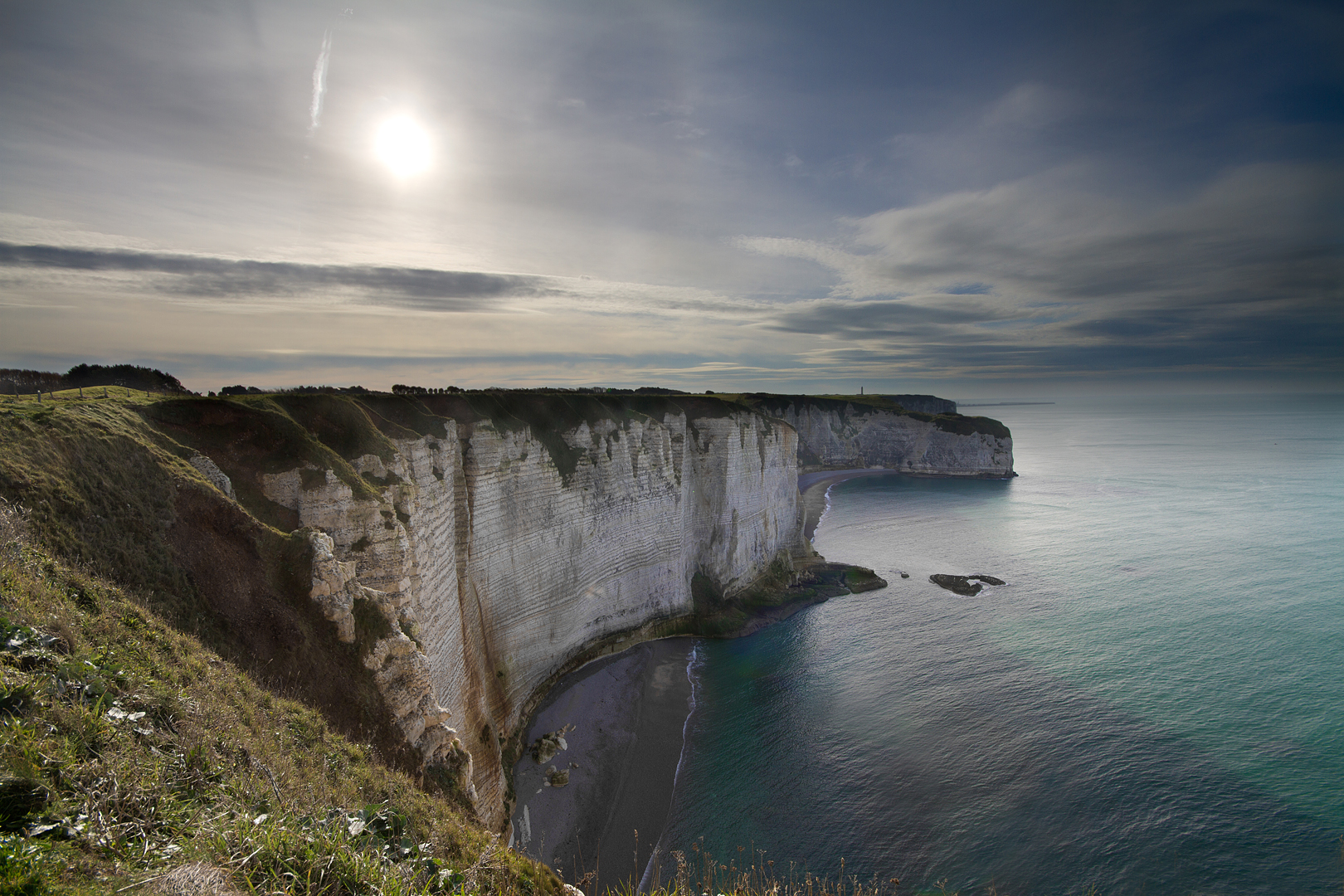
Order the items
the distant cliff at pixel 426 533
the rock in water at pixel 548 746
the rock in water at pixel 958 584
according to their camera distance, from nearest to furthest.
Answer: the distant cliff at pixel 426 533, the rock in water at pixel 548 746, the rock in water at pixel 958 584

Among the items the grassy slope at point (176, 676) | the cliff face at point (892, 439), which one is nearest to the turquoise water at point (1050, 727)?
the grassy slope at point (176, 676)

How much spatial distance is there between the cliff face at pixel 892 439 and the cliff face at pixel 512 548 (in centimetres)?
5551

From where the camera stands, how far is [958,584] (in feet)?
139

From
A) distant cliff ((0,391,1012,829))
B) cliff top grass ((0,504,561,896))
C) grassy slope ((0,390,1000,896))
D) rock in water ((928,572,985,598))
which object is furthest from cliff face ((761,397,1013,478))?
cliff top grass ((0,504,561,896))

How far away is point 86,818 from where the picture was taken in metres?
4.24

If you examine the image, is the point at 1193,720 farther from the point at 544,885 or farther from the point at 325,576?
the point at 325,576

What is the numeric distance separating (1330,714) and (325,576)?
40289 millimetres

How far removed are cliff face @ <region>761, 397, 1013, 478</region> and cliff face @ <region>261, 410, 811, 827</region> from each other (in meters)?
55.5

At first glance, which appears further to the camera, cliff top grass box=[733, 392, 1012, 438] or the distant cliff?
cliff top grass box=[733, 392, 1012, 438]

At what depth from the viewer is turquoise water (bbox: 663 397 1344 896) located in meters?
17.9

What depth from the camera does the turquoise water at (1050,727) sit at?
706 inches

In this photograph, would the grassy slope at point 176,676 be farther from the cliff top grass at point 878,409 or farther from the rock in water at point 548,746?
the cliff top grass at point 878,409

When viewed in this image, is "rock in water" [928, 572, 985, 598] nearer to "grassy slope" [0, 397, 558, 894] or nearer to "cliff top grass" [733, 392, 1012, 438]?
"grassy slope" [0, 397, 558, 894]

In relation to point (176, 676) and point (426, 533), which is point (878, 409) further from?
point (176, 676)
